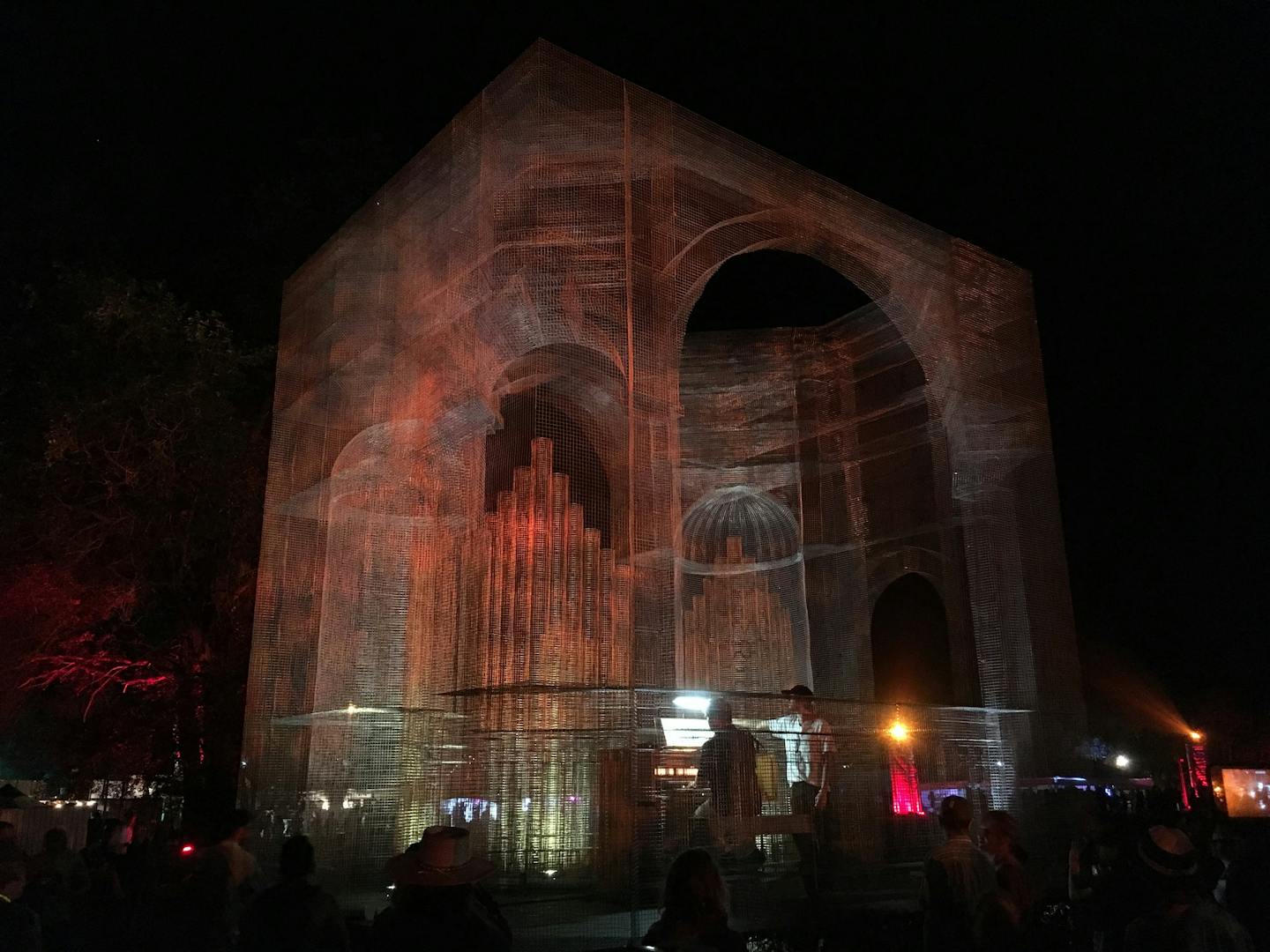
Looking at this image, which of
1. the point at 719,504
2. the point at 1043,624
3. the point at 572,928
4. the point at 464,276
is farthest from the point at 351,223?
the point at 1043,624

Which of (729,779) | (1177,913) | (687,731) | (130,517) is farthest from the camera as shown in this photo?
(130,517)

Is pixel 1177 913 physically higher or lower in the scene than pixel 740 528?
lower

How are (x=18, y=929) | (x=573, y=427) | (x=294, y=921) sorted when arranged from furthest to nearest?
(x=573, y=427) < (x=18, y=929) < (x=294, y=921)

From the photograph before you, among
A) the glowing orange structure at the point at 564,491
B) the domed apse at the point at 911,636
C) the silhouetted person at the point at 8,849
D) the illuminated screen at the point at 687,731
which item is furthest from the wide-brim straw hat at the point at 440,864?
the domed apse at the point at 911,636

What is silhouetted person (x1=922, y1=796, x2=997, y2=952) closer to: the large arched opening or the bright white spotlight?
the bright white spotlight

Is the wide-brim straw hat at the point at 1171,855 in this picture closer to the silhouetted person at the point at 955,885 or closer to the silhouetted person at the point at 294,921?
the silhouetted person at the point at 955,885

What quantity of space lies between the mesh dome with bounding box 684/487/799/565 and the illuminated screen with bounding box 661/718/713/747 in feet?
17.2

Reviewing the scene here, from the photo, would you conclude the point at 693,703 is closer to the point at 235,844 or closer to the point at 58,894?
the point at 235,844

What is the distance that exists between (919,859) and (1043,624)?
2779 millimetres

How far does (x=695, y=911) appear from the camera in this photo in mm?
2840

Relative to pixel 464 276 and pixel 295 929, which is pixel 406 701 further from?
pixel 295 929

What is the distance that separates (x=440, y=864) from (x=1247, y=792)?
7494mm

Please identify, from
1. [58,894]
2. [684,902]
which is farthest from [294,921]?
[58,894]

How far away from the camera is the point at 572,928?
5605mm
